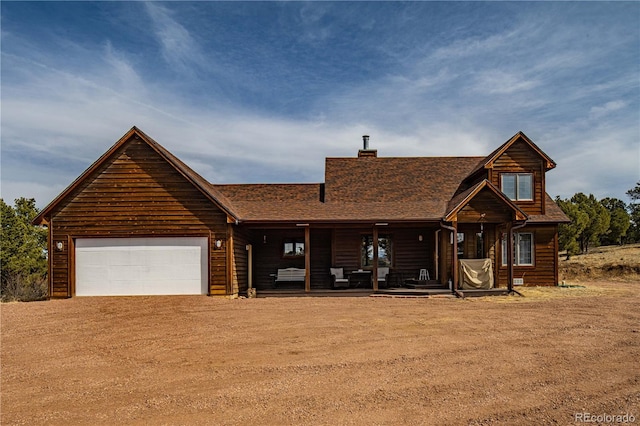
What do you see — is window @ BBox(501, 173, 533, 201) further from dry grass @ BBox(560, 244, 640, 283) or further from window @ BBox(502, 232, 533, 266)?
dry grass @ BBox(560, 244, 640, 283)

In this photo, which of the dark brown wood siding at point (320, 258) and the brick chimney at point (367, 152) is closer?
the dark brown wood siding at point (320, 258)

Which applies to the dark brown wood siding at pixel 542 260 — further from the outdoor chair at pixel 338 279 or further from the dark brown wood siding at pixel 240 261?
the dark brown wood siding at pixel 240 261

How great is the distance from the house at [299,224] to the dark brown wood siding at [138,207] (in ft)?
0.11

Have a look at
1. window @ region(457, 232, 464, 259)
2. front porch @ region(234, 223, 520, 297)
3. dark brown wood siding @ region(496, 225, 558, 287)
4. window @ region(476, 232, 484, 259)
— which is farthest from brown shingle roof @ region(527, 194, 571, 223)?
window @ region(457, 232, 464, 259)

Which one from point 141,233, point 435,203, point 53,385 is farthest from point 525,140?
point 53,385

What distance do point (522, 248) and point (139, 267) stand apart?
1461 cm

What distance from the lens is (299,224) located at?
17.7 m

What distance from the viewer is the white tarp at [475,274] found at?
56.3 feet

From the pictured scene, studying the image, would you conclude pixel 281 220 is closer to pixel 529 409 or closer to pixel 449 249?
pixel 449 249

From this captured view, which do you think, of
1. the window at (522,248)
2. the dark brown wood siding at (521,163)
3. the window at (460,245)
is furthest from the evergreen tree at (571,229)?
the window at (460,245)

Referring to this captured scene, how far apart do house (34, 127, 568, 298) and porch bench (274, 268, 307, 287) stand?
94 mm

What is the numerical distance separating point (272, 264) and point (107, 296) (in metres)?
6.68

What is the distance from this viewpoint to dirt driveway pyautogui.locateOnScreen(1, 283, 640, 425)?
5.66m

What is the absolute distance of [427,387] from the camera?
6.41 m
